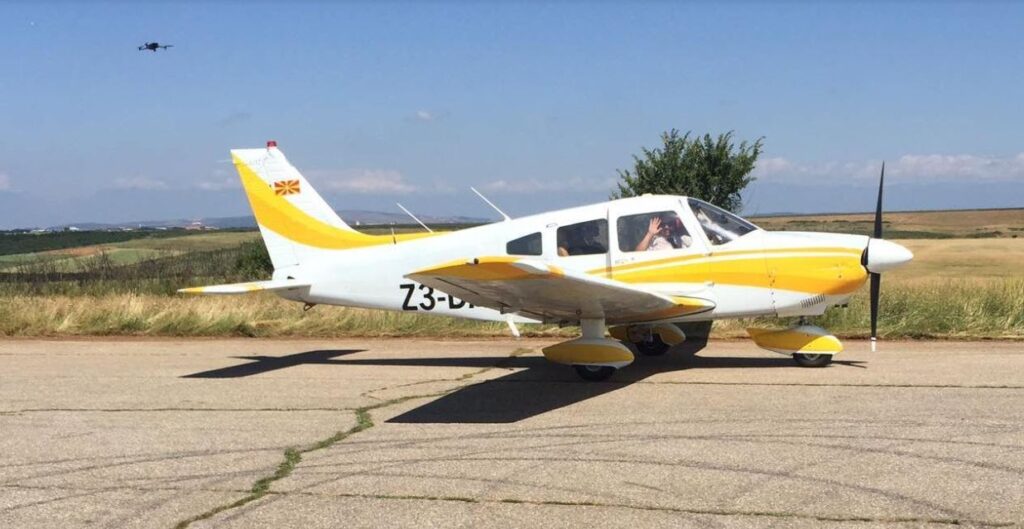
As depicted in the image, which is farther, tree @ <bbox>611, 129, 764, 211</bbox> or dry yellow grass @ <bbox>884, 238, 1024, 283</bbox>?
dry yellow grass @ <bbox>884, 238, 1024, 283</bbox>

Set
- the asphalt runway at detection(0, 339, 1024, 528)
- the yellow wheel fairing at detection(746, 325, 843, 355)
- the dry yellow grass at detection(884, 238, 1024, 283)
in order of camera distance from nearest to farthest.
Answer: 1. the asphalt runway at detection(0, 339, 1024, 528)
2. the yellow wheel fairing at detection(746, 325, 843, 355)
3. the dry yellow grass at detection(884, 238, 1024, 283)

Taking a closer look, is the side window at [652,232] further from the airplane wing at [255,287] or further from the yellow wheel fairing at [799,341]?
the airplane wing at [255,287]

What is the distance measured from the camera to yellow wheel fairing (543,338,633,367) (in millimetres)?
9070

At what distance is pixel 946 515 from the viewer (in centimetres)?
455

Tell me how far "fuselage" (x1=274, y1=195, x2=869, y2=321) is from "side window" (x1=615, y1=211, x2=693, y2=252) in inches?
0.4

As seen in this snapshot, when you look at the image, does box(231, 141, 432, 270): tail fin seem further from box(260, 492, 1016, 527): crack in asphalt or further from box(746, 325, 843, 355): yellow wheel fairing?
box(260, 492, 1016, 527): crack in asphalt

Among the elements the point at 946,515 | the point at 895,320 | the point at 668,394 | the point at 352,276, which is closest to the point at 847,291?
the point at 668,394

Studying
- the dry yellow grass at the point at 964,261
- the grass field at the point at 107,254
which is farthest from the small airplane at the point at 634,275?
the dry yellow grass at the point at 964,261

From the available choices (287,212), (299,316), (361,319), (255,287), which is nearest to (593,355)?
(255,287)

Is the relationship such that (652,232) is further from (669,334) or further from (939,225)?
(939,225)

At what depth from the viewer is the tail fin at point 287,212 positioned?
36.9 feet

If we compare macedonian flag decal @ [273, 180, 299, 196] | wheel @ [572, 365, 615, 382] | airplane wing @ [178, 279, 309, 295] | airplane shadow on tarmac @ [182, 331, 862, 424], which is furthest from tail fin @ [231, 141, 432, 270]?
wheel @ [572, 365, 615, 382]

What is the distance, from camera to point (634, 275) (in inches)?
379

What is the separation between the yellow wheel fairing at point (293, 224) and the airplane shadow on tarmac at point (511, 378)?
152 cm
